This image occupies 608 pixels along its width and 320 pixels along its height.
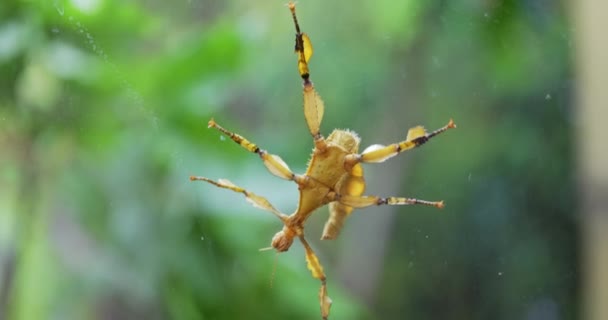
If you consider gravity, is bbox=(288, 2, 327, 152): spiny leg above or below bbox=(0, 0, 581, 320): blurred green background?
below

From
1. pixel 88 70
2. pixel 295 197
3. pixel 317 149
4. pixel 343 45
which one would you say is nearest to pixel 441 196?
pixel 295 197

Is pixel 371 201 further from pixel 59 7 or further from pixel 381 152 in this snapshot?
pixel 59 7

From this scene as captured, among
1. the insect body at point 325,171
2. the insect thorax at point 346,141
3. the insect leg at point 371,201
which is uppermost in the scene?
the insect thorax at point 346,141

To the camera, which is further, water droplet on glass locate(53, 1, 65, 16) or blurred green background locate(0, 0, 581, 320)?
blurred green background locate(0, 0, 581, 320)

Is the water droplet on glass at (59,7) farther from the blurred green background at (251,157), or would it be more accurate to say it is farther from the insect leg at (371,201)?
the insect leg at (371,201)

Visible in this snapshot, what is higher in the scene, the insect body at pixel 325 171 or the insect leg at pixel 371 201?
the insect body at pixel 325 171

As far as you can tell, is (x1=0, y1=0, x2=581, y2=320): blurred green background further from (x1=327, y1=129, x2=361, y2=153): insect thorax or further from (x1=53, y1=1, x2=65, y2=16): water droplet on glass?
(x1=327, y1=129, x2=361, y2=153): insect thorax

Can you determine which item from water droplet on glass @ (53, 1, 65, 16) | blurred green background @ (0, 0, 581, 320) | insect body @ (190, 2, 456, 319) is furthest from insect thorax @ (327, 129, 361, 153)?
water droplet on glass @ (53, 1, 65, 16)

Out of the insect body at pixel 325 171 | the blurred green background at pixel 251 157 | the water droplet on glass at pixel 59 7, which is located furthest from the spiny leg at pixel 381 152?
the water droplet on glass at pixel 59 7
